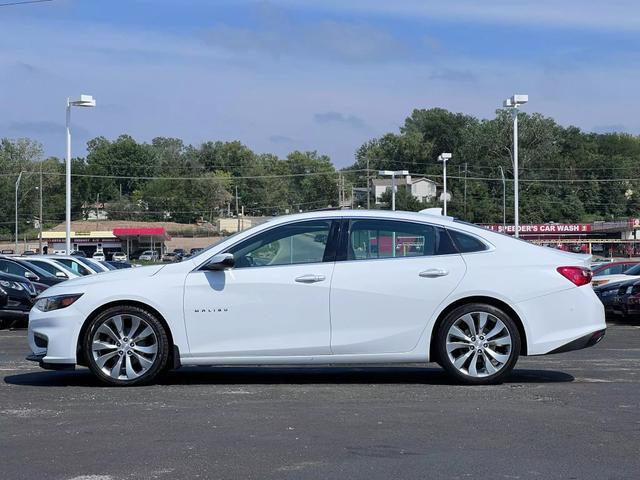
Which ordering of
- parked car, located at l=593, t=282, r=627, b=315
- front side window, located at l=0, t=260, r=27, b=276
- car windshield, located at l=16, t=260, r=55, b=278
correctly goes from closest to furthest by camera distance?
1. parked car, located at l=593, t=282, r=627, b=315
2. front side window, located at l=0, t=260, r=27, b=276
3. car windshield, located at l=16, t=260, r=55, b=278

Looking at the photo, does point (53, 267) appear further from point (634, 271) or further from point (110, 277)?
point (634, 271)

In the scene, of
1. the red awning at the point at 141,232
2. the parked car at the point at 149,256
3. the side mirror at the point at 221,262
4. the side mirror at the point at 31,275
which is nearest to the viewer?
the side mirror at the point at 221,262

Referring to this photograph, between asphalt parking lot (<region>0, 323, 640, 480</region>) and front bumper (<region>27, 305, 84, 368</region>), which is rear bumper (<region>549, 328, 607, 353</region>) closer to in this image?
asphalt parking lot (<region>0, 323, 640, 480</region>)

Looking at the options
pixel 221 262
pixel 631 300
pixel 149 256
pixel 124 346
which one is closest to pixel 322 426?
pixel 221 262

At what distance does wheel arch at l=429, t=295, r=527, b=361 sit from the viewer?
8.48m

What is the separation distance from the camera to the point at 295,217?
8.68 m

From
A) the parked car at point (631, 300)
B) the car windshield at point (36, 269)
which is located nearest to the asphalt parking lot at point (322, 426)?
the parked car at point (631, 300)

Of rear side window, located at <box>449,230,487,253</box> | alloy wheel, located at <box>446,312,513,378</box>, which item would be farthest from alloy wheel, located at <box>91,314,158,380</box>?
rear side window, located at <box>449,230,487,253</box>

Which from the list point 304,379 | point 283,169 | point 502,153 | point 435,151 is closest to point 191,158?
point 283,169

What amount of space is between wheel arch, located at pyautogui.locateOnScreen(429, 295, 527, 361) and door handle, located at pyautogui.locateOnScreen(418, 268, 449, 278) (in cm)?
29

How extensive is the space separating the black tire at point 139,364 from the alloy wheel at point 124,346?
0.02 meters

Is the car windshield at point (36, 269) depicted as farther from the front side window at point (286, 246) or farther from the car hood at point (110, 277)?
the front side window at point (286, 246)

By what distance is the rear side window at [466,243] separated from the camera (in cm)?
863

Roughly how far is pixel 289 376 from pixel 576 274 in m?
3.05
